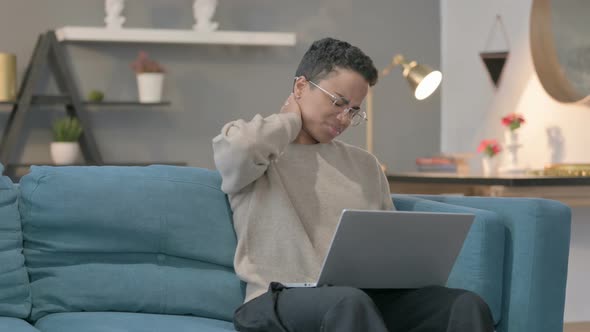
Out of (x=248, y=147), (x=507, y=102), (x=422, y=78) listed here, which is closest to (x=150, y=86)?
(x=422, y=78)

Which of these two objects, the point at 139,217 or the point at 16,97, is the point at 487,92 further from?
the point at 139,217

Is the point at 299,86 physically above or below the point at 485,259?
above

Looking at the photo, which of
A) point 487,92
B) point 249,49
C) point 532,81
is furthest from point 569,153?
point 249,49

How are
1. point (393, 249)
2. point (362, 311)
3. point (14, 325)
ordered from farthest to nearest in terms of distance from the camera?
point (14, 325) < point (393, 249) < point (362, 311)

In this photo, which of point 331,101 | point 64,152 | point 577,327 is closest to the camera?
point 331,101

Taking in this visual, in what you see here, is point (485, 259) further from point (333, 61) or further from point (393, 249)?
point (333, 61)

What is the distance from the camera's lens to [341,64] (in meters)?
2.32

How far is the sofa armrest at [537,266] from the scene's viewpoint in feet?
7.20

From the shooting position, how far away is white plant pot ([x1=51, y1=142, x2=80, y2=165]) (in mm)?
4750

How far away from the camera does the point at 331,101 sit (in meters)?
2.30

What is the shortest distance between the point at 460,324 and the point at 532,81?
309 centimetres

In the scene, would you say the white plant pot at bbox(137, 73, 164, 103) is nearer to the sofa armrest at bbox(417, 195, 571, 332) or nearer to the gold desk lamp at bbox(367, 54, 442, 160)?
the gold desk lamp at bbox(367, 54, 442, 160)

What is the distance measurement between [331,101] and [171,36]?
2737mm

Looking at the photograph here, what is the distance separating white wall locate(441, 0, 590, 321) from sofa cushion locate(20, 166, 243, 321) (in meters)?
2.24
